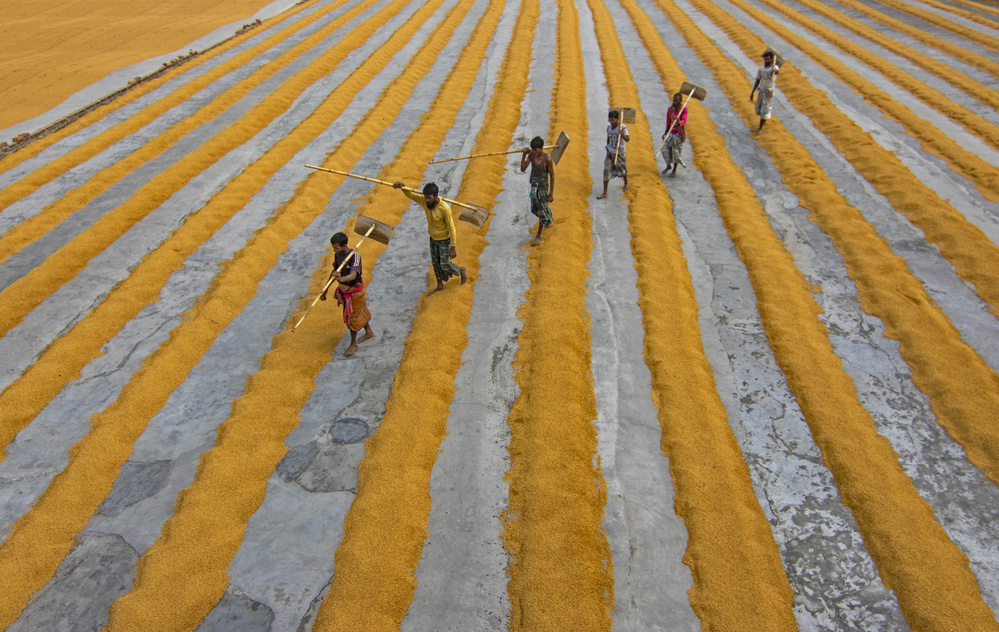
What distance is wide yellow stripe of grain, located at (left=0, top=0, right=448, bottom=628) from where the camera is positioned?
171 inches

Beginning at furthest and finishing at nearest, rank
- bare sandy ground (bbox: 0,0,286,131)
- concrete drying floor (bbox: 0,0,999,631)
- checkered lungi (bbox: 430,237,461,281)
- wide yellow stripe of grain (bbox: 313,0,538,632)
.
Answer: bare sandy ground (bbox: 0,0,286,131)
checkered lungi (bbox: 430,237,461,281)
concrete drying floor (bbox: 0,0,999,631)
wide yellow stripe of grain (bbox: 313,0,538,632)

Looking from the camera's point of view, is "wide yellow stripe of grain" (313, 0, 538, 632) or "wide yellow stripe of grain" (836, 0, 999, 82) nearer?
"wide yellow stripe of grain" (313, 0, 538, 632)

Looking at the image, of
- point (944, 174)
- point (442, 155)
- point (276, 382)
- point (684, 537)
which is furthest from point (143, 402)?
point (944, 174)

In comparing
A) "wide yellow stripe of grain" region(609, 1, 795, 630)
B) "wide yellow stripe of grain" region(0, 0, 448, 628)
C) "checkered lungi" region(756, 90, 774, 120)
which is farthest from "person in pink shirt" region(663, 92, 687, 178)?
"wide yellow stripe of grain" region(0, 0, 448, 628)

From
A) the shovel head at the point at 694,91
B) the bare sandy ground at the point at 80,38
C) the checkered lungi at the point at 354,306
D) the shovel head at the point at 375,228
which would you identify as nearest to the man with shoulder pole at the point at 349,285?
the checkered lungi at the point at 354,306

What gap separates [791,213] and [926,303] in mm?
2438

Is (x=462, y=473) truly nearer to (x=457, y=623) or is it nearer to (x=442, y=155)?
(x=457, y=623)

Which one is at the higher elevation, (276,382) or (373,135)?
(373,135)

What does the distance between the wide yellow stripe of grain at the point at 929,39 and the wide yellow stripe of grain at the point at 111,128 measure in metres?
17.4

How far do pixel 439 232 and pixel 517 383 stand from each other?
201cm

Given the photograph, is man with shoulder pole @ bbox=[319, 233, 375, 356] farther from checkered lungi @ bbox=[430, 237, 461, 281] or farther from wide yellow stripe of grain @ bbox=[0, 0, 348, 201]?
wide yellow stripe of grain @ bbox=[0, 0, 348, 201]

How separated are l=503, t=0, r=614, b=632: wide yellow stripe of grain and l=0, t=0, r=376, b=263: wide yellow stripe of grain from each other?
713cm

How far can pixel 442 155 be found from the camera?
10586 millimetres

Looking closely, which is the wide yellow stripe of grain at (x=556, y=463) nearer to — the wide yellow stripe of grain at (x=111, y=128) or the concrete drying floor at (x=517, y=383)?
the concrete drying floor at (x=517, y=383)
